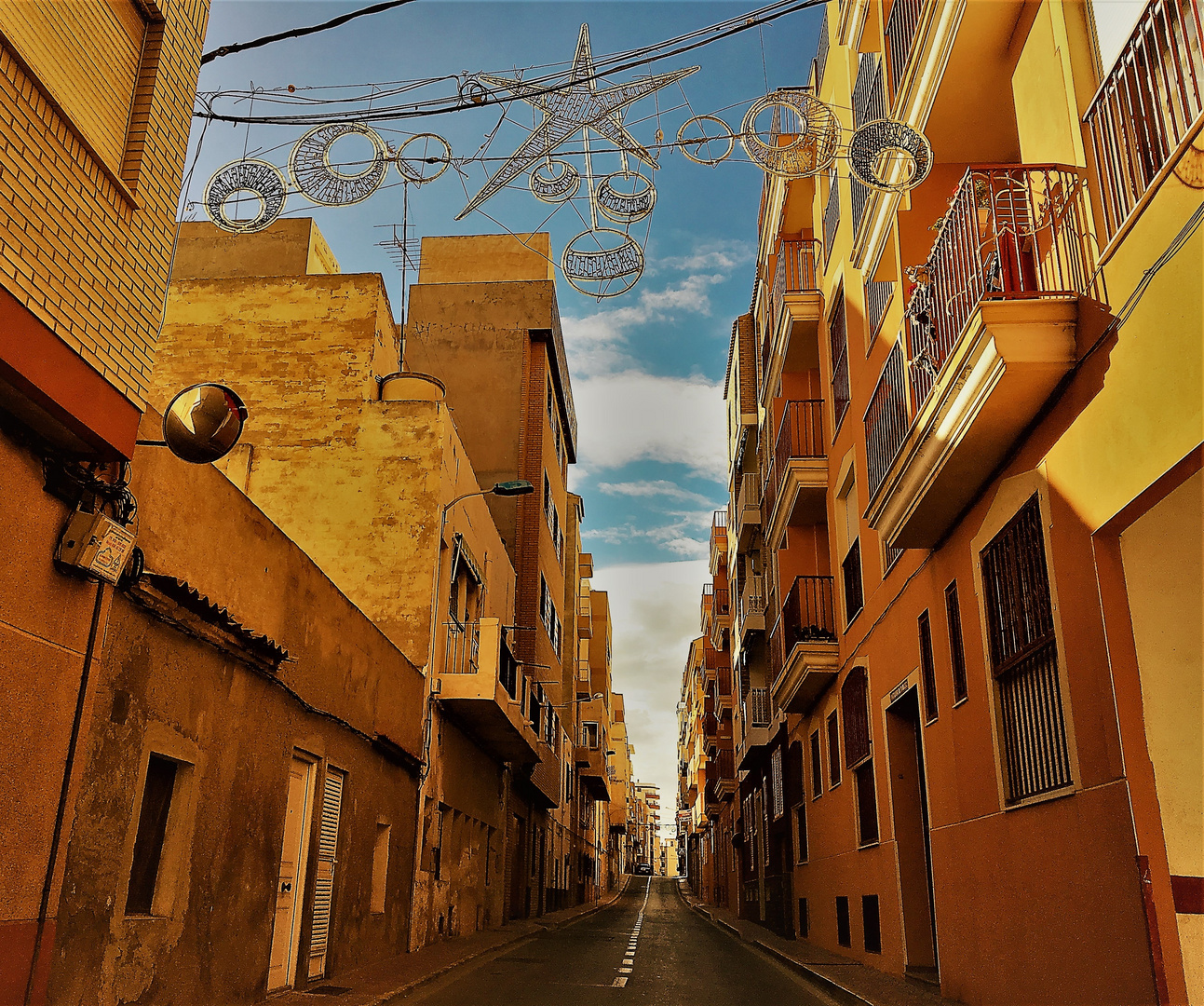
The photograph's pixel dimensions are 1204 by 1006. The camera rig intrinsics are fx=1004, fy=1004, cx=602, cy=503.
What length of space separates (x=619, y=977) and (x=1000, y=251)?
9.93 metres

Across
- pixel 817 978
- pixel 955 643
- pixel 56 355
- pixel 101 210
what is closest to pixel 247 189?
pixel 101 210

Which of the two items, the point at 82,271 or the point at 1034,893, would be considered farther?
the point at 1034,893

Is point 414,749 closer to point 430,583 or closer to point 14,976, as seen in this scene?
point 430,583

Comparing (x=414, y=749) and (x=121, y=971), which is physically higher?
(x=414, y=749)

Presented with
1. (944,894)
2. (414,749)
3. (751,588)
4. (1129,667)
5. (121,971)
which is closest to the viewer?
(1129,667)

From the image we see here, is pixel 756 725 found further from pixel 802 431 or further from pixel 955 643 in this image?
pixel 955 643

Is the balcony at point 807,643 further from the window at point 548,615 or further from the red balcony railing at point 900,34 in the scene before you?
the window at point 548,615

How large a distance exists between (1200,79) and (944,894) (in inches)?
294

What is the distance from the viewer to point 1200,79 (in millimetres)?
5371

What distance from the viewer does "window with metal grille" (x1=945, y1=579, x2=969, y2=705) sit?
945cm

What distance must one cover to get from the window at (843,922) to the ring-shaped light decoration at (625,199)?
11.2m

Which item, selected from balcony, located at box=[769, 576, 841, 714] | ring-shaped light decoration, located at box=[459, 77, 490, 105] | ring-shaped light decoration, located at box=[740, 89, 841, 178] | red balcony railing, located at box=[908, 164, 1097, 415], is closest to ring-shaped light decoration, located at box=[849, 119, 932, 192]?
ring-shaped light decoration, located at box=[740, 89, 841, 178]

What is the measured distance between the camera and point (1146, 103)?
240 inches

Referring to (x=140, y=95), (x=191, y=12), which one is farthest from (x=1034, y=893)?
(x=191, y=12)
